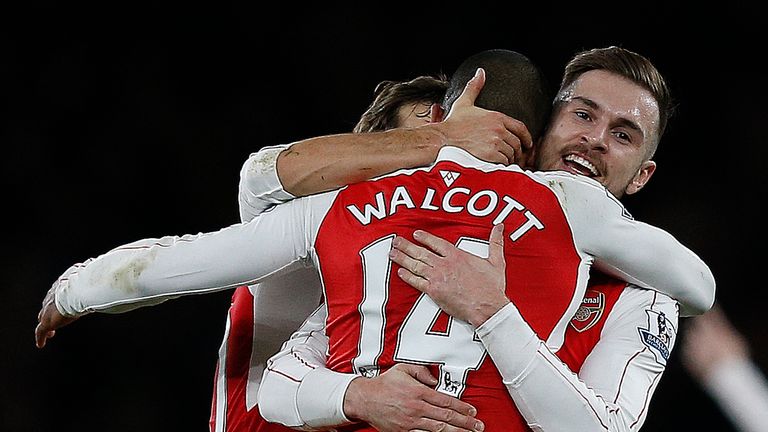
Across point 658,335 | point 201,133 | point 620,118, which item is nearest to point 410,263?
point 658,335

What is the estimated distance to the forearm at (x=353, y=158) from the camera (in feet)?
7.13

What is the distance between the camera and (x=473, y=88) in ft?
7.59

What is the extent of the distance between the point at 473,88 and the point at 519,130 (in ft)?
0.44

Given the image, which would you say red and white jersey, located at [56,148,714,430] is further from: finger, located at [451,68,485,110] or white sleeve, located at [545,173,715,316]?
finger, located at [451,68,485,110]

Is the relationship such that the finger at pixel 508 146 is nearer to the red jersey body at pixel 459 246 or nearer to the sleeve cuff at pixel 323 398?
the red jersey body at pixel 459 246

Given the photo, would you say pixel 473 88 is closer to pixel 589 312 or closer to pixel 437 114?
pixel 437 114

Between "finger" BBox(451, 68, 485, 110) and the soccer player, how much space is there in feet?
0.52

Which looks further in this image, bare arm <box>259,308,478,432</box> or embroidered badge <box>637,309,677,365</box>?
embroidered badge <box>637,309,677,365</box>

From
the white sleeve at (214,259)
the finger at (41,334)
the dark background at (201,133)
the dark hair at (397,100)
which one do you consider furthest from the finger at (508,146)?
the dark background at (201,133)

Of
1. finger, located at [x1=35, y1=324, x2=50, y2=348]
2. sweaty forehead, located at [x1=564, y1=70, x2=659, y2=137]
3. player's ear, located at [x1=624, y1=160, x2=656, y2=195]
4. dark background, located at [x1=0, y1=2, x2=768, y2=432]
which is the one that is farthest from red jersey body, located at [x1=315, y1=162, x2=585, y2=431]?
dark background, located at [x1=0, y1=2, x2=768, y2=432]

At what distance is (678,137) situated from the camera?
6363mm

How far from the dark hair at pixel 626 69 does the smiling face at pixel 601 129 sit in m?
0.02

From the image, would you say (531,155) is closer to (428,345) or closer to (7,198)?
(428,345)

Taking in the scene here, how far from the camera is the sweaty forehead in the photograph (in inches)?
99.8
